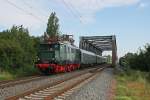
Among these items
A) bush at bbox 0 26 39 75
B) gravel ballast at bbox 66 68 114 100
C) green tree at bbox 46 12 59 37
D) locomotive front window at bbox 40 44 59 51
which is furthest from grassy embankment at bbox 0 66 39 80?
green tree at bbox 46 12 59 37

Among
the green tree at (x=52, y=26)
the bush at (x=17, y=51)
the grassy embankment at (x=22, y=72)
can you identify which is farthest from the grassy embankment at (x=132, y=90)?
the green tree at (x=52, y=26)

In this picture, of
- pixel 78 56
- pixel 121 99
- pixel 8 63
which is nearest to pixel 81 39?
pixel 78 56

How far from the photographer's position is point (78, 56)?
49469mm

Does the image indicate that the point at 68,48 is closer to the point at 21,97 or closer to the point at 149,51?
the point at 149,51

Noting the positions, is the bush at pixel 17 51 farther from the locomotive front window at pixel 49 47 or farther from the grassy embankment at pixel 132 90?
the grassy embankment at pixel 132 90

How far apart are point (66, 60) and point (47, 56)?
149 inches

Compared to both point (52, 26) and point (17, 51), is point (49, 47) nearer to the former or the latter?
point (17, 51)

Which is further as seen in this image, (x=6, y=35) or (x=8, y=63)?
(x=6, y=35)

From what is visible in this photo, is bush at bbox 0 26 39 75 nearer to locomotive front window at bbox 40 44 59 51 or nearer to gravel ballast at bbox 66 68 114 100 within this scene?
locomotive front window at bbox 40 44 59 51

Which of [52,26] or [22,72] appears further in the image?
[52,26]

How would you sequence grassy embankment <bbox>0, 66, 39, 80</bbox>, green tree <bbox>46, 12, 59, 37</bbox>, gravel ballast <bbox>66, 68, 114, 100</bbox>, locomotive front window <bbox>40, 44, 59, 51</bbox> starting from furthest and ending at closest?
green tree <bbox>46, 12, 59, 37</bbox> < locomotive front window <bbox>40, 44, 59, 51</bbox> < grassy embankment <bbox>0, 66, 39, 80</bbox> < gravel ballast <bbox>66, 68, 114, 100</bbox>

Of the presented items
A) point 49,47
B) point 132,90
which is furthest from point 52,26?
point 132,90

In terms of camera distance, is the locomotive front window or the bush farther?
the locomotive front window

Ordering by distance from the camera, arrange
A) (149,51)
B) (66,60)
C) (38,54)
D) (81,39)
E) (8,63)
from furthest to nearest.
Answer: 1. (81,39)
2. (149,51)
3. (66,60)
4. (38,54)
5. (8,63)
